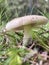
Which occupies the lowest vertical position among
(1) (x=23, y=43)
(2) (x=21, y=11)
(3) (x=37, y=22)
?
(2) (x=21, y=11)

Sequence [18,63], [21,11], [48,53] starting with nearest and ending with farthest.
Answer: [18,63] < [48,53] < [21,11]

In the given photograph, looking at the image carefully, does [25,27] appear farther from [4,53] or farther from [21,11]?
→ [21,11]

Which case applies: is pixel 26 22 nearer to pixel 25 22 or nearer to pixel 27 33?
pixel 25 22

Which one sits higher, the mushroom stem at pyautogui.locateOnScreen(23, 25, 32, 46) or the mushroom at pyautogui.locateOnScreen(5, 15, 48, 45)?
the mushroom at pyautogui.locateOnScreen(5, 15, 48, 45)

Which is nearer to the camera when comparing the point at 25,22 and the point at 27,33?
the point at 25,22

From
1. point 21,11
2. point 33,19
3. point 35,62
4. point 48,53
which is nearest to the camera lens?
point 35,62

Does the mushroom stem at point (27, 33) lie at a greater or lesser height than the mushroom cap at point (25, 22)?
lesser

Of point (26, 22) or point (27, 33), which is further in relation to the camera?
point (27, 33)

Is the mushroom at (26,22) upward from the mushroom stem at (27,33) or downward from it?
upward

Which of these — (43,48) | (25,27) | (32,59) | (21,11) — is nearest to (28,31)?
(25,27)

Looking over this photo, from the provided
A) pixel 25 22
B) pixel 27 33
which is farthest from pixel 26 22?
pixel 27 33

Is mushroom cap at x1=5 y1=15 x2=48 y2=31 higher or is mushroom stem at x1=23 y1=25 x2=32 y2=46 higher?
mushroom cap at x1=5 y1=15 x2=48 y2=31
